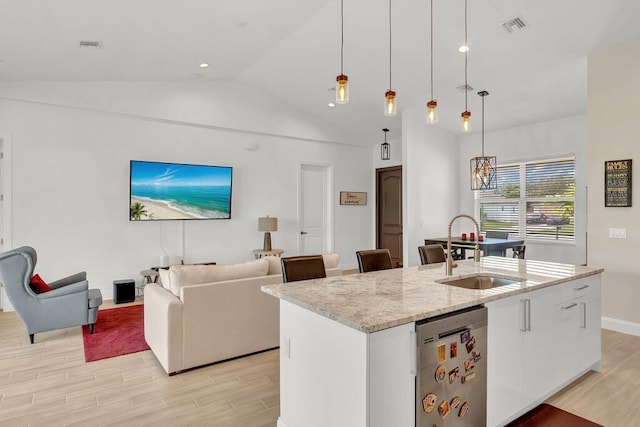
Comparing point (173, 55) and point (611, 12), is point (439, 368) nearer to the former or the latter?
point (611, 12)

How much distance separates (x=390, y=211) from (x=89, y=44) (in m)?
6.18

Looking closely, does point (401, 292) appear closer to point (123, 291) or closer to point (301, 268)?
point (301, 268)

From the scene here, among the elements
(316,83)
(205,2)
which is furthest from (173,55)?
(316,83)

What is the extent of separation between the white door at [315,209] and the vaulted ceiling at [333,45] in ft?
6.02

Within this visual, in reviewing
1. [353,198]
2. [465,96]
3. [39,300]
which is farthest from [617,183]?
[39,300]

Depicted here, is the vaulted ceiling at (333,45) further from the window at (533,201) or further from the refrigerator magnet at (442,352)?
the refrigerator magnet at (442,352)

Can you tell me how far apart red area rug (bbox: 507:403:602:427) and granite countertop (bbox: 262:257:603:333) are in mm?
857

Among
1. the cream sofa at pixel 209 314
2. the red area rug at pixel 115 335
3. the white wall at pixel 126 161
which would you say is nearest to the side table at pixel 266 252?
the white wall at pixel 126 161

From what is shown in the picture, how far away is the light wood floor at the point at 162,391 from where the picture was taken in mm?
2498

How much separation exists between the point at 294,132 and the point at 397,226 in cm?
297

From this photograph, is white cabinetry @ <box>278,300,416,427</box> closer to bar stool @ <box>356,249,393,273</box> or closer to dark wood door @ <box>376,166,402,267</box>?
bar stool @ <box>356,249,393,273</box>

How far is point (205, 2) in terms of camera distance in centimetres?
376

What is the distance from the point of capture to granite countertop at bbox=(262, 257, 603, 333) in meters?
1.78

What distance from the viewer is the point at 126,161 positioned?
5.86 meters
